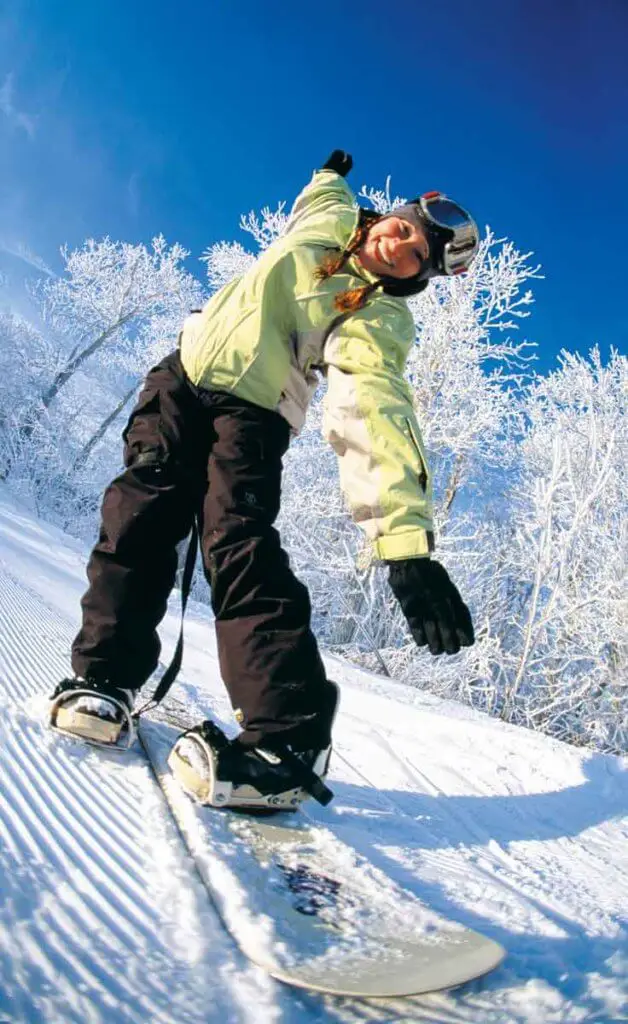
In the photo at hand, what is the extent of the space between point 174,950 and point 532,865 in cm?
82

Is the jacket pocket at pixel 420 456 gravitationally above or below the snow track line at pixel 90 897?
above

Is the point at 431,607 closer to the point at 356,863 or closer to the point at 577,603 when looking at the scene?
the point at 356,863

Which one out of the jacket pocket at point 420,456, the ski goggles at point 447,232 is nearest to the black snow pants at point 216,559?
the jacket pocket at point 420,456

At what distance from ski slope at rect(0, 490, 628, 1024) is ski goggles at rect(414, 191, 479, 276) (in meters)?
1.25

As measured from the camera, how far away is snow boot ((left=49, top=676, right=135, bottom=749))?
108cm

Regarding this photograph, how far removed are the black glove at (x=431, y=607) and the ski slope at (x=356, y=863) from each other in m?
A: 0.37

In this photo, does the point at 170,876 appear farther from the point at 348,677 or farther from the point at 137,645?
the point at 348,677

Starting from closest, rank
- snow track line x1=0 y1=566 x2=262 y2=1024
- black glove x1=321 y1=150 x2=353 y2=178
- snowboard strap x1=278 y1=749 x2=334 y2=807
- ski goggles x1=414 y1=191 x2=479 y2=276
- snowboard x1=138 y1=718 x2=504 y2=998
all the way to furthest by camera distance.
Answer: snow track line x1=0 y1=566 x2=262 y2=1024 < snowboard x1=138 y1=718 x2=504 y2=998 < snowboard strap x1=278 y1=749 x2=334 y2=807 < ski goggles x1=414 y1=191 x2=479 y2=276 < black glove x1=321 y1=150 x2=353 y2=178

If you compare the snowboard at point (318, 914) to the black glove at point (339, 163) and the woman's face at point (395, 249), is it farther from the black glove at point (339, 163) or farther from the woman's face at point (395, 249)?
the black glove at point (339, 163)

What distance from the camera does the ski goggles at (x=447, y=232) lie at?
1437 millimetres

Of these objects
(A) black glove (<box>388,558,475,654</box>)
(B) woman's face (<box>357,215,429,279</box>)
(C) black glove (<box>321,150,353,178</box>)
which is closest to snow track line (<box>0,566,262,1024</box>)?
(A) black glove (<box>388,558,475,654</box>)

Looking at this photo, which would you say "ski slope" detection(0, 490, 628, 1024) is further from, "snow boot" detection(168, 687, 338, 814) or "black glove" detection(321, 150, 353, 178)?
"black glove" detection(321, 150, 353, 178)

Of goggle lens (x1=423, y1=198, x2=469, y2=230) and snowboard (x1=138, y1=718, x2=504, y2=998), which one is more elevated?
goggle lens (x1=423, y1=198, x2=469, y2=230)

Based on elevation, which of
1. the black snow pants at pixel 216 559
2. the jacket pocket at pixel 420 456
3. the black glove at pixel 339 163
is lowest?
the black snow pants at pixel 216 559
